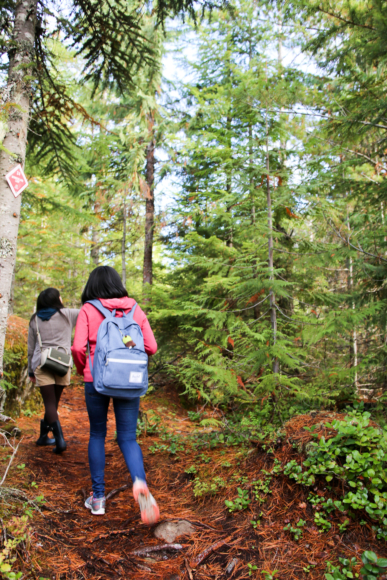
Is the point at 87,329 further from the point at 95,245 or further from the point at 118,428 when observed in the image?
the point at 95,245

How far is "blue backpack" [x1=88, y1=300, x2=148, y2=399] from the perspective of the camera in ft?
9.15

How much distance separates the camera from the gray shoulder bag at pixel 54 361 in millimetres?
4211

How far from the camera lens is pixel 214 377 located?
157 inches

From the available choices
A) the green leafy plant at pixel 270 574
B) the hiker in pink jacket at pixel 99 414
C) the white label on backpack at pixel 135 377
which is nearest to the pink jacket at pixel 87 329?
the hiker in pink jacket at pixel 99 414

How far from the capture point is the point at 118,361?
2824mm

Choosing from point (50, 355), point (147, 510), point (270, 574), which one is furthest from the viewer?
point (50, 355)

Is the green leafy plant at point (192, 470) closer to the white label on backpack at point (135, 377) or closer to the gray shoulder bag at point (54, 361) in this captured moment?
the white label on backpack at point (135, 377)

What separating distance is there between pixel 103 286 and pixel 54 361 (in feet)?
5.28

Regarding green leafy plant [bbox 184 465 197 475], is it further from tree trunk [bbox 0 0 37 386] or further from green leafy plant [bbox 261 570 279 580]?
tree trunk [bbox 0 0 37 386]

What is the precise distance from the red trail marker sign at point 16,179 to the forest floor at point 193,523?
2842 millimetres

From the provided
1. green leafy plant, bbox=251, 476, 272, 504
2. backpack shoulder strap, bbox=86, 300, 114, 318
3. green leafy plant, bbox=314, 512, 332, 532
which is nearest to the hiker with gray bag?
backpack shoulder strap, bbox=86, 300, 114, 318

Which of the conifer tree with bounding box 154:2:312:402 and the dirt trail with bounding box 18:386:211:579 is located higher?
the conifer tree with bounding box 154:2:312:402

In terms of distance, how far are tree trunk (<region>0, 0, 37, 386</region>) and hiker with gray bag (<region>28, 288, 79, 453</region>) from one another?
631 mm

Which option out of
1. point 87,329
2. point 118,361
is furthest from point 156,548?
point 87,329
